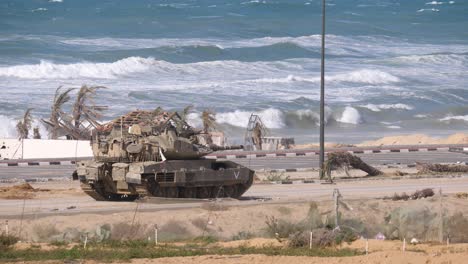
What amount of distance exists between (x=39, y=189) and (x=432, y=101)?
44391mm

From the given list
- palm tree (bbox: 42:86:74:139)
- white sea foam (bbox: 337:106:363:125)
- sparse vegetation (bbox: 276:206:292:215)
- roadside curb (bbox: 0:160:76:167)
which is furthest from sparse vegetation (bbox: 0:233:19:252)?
white sea foam (bbox: 337:106:363:125)

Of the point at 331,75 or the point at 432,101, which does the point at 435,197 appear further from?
the point at 331,75

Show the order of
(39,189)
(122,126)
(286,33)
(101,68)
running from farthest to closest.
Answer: (286,33), (101,68), (39,189), (122,126)

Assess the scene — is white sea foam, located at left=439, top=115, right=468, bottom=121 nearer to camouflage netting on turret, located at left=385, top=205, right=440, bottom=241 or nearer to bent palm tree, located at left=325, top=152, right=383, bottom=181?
bent palm tree, located at left=325, top=152, right=383, bottom=181

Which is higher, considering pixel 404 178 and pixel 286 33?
pixel 286 33

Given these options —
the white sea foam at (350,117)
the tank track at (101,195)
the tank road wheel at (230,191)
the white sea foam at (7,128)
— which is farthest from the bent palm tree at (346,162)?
the white sea foam at (350,117)

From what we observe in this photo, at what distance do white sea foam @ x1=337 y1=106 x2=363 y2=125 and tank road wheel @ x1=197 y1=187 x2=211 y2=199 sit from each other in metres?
37.6

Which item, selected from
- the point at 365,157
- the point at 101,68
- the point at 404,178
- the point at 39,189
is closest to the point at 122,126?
the point at 39,189

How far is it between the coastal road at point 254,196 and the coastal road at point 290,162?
2.54m

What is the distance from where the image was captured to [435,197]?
3022 centimetres

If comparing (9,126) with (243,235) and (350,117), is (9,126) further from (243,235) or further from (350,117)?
(243,235)

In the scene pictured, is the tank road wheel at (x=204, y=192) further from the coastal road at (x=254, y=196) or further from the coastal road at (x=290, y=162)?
the coastal road at (x=290, y=162)

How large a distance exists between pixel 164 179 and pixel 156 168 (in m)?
0.38

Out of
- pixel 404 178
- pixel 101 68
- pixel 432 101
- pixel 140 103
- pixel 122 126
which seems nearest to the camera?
pixel 122 126
